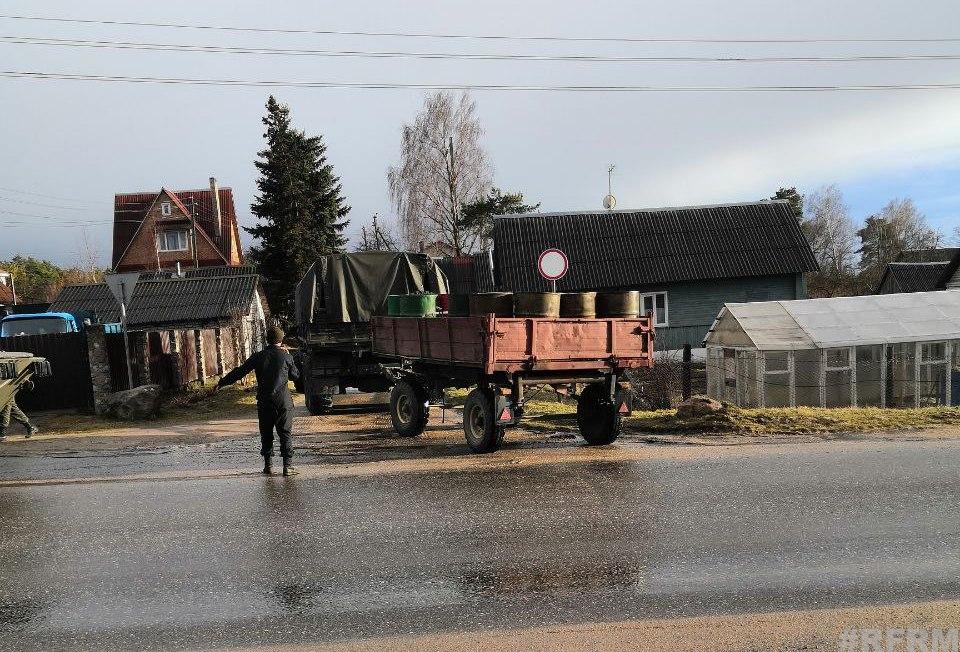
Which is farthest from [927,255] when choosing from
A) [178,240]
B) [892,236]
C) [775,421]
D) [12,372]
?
[12,372]

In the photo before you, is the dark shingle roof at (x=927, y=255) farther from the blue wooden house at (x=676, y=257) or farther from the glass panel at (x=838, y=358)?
the glass panel at (x=838, y=358)

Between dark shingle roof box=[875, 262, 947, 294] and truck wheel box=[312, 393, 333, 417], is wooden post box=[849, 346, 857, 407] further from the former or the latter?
dark shingle roof box=[875, 262, 947, 294]

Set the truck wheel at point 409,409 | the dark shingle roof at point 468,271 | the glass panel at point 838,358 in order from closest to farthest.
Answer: the truck wheel at point 409,409
the glass panel at point 838,358
the dark shingle roof at point 468,271

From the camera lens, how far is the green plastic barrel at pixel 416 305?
12.3 metres

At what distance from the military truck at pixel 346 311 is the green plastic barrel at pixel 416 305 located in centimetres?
223

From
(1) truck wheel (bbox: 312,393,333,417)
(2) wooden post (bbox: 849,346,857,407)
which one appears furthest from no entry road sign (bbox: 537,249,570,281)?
(2) wooden post (bbox: 849,346,857,407)

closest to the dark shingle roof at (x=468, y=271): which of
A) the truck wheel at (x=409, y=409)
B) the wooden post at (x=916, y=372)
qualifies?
the wooden post at (x=916, y=372)

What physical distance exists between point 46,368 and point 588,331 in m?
9.63

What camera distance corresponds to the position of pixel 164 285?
115 ft

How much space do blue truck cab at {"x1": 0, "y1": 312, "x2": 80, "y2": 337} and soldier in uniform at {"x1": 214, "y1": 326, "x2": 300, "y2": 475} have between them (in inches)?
677

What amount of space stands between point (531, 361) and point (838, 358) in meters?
12.0

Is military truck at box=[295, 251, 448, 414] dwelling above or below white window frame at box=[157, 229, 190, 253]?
below

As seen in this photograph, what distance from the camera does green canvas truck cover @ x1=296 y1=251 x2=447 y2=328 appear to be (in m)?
15.7

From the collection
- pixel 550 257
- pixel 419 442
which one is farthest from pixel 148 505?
pixel 550 257
